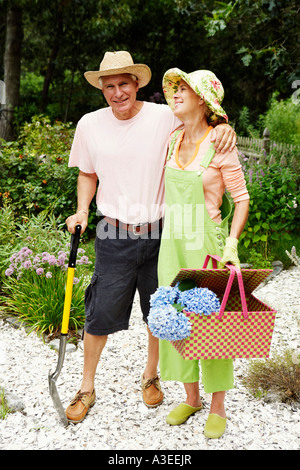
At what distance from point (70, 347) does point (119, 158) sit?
177cm

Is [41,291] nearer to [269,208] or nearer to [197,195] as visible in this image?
[197,195]

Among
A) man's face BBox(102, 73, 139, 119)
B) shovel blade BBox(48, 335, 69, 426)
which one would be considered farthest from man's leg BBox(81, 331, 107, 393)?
man's face BBox(102, 73, 139, 119)

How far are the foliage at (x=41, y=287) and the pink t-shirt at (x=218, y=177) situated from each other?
182 cm

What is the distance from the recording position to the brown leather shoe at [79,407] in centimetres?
274

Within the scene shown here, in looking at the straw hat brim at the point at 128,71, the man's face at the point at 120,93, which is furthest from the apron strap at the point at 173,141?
the straw hat brim at the point at 128,71

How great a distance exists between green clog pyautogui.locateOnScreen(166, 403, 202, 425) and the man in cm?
49

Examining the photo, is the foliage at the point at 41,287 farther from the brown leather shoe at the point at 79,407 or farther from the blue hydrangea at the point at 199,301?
the blue hydrangea at the point at 199,301

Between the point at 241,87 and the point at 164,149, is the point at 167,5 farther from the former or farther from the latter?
the point at 164,149

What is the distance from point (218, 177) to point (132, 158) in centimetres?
48

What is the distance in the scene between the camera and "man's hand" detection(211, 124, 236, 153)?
2.28 metres

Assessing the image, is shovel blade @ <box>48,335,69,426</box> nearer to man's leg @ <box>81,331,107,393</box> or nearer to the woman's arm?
man's leg @ <box>81,331,107,393</box>

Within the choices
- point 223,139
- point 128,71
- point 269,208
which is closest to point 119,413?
point 223,139
